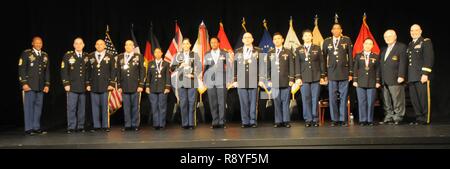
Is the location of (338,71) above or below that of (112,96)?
above

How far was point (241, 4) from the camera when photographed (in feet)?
28.5

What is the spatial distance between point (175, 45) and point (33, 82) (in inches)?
98.3

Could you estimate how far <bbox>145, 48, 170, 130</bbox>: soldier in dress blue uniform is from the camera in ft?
23.7

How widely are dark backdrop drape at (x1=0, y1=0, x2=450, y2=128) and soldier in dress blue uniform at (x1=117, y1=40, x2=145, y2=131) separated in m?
1.54

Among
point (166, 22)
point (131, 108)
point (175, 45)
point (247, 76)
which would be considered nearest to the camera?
point (247, 76)

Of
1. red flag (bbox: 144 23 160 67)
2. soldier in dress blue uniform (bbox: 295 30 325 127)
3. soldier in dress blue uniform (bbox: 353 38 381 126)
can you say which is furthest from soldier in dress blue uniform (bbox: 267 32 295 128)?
red flag (bbox: 144 23 160 67)

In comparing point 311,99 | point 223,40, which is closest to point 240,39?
point 223,40

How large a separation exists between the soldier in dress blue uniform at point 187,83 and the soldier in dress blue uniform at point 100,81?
3.40 ft

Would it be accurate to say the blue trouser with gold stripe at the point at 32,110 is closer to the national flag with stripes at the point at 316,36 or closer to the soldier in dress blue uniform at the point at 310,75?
the soldier in dress blue uniform at the point at 310,75

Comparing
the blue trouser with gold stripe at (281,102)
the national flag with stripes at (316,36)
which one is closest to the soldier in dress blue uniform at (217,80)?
the blue trouser with gold stripe at (281,102)

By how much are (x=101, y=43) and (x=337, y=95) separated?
362cm

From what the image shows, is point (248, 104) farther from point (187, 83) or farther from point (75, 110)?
point (75, 110)

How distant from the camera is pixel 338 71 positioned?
6.88 m

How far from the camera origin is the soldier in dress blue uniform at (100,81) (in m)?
7.14
